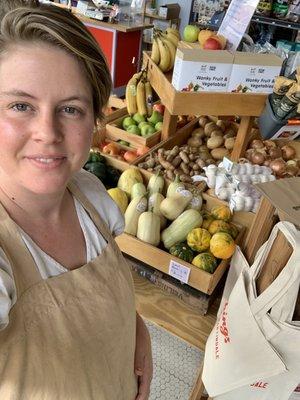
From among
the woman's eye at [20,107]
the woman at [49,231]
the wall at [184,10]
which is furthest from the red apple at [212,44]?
the wall at [184,10]

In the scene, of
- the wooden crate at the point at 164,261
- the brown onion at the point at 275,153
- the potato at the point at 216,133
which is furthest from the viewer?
the potato at the point at 216,133

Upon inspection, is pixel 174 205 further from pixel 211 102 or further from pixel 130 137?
pixel 130 137

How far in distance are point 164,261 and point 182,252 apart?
8 cm

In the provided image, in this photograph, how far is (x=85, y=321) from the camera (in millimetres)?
742

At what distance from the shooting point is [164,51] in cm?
202

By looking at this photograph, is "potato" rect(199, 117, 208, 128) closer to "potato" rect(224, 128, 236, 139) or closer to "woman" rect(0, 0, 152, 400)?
"potato" rect(224, 128, 236, 139)

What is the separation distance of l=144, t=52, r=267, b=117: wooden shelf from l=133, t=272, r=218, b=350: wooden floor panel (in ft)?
2.63

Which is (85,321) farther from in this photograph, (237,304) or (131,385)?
(237,304)

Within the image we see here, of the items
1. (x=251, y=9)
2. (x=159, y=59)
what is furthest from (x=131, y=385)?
→ (x=159, y=59)

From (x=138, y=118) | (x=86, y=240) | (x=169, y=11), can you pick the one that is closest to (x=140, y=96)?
(x=138, y=118)

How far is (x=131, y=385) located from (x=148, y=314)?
0.51 metres

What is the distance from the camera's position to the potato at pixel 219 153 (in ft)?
6.95

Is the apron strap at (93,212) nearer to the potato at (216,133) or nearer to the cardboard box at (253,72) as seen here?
the cardboard box at (253,72)

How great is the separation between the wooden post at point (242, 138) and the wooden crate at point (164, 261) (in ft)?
1.82
